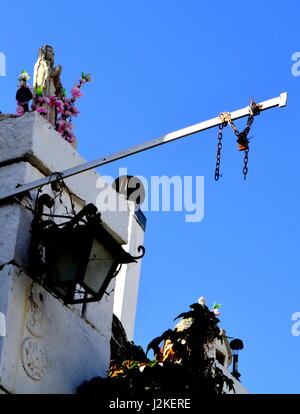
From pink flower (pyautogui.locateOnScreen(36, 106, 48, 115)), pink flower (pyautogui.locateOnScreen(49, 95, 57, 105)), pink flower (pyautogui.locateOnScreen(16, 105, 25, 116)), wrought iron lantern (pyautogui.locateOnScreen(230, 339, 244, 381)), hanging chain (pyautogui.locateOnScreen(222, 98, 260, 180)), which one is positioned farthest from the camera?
wrought iron lantern (pyautogui.locateOnScreen(230, 339, 244, 381))

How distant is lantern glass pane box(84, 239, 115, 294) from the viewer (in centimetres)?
549

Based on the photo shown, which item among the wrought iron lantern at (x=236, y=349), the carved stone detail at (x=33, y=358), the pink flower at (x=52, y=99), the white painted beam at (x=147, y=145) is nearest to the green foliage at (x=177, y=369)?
the carved stone detail at (x=33, y=358)

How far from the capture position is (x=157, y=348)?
588 centimetres

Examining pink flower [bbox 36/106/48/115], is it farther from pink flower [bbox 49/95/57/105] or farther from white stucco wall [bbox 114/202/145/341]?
white stucco wall [bbox 114/202/145/341]

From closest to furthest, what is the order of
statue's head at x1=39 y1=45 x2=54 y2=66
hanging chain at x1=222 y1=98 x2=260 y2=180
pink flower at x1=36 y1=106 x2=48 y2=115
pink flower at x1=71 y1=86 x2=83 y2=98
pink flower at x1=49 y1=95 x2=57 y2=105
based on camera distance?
1. hanging chain at x1=222 y1=98 x2=260 y2=180
2. pink flower at x1=36 y1=106 x2=48 y2=115
3. pink flower at x1=49 y1=95 x2=57 y2=105
4. pink flower at x1=71 y1=86 x2=83 y2=98
5. statue's head at x1=39 y1=45 x2=54 y2=66

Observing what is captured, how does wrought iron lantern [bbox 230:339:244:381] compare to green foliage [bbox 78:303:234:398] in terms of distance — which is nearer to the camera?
green foliage [bbox 78:303:234:398]

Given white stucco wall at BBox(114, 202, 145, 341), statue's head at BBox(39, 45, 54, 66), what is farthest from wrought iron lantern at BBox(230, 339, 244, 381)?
statue's head at BBox(39, 45, 54, 66)

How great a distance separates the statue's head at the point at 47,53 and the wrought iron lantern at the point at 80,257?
2278 mm

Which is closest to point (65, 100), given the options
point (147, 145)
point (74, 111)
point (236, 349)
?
point (74, 111)

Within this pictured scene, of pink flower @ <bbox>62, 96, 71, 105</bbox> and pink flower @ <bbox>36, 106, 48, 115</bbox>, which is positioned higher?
pink flower @ <bbox>62, 96, 71, 105</bbox>

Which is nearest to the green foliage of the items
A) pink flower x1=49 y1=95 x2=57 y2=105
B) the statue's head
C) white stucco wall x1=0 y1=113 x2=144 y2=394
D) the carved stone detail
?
white stucco wall x1=0 y1=113 x2=144 y2=394

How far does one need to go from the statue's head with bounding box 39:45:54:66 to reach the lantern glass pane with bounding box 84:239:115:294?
7.96ft

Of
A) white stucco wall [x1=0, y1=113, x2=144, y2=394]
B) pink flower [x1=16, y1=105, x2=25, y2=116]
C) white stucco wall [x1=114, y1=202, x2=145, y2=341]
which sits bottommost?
white stucco wall [x1=0, y1=113, x2=144, y2=394]
